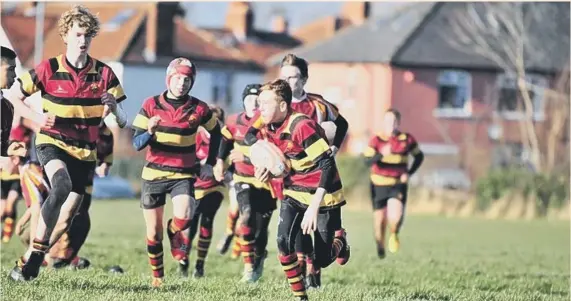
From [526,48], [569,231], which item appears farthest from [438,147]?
[569,231]

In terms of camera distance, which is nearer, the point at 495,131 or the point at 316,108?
the point at 316,108

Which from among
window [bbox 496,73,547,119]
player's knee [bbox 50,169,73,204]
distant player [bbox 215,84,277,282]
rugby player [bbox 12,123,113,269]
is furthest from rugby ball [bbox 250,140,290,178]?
window [bbox 496,73,547,119]

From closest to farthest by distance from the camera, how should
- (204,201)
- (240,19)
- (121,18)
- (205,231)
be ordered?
1. (205,231)
2. (204,201)
3. (121,18)
4. (240,19)

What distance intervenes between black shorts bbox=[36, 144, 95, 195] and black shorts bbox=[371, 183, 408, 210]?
7.21 meters

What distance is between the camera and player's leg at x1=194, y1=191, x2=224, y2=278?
13.4 meters

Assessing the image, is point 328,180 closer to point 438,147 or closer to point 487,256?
point 487,256

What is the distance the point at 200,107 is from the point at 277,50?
61.1m

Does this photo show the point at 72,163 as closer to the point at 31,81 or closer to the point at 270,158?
the point at 31,81

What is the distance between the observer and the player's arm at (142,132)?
10812 millimetres

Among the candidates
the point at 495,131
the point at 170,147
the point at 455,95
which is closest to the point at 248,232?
the point at 170,147

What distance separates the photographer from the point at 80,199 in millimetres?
10844

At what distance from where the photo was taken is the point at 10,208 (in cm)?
1648

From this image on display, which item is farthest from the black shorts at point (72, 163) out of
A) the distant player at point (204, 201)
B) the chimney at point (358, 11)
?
the chimney at point (358, 11)

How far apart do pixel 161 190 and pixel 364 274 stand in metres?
3.80
